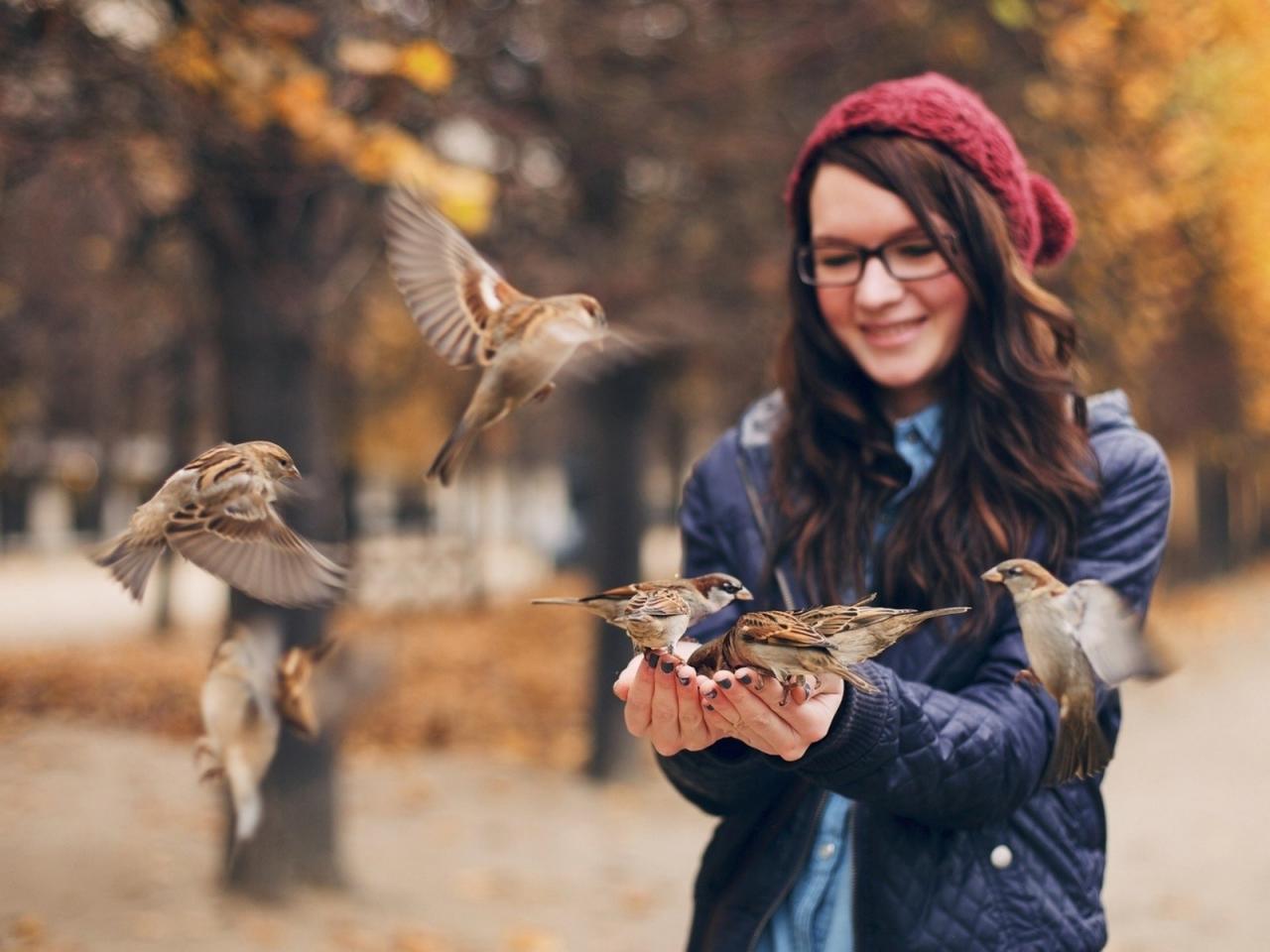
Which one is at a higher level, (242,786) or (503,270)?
(503,270)

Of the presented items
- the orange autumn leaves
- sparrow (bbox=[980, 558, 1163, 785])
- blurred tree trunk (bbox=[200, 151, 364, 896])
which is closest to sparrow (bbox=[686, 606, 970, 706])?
sparrow (bbox=[980, 558, 1163, 785])

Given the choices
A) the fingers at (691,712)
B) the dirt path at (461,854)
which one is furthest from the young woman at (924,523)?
the dirt path at (461,854)

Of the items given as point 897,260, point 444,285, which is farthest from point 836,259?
point 444,285

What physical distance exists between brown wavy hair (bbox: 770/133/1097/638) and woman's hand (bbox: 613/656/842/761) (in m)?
0.53

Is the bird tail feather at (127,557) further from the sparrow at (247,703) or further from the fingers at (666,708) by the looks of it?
the fingers at (666,708)

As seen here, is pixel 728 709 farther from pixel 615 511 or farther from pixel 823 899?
pixel 615 511

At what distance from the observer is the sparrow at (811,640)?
145cm

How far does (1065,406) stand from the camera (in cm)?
234

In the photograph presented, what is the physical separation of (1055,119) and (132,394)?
38.0 feet

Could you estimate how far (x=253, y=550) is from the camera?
1573 mm

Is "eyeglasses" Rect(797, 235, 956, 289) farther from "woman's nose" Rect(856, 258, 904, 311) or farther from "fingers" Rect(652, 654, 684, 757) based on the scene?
"fingers" Rect(652, 654, 684, 757)

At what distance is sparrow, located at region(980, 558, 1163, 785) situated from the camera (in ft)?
4.90

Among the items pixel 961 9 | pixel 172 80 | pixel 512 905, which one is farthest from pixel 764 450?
pixel 961 9

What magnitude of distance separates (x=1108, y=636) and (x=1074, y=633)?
0.04 meters
